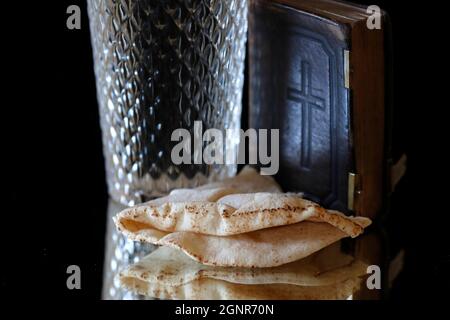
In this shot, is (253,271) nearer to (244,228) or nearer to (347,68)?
(244,228)

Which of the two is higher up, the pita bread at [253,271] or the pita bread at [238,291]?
the pita bread at [253,271]

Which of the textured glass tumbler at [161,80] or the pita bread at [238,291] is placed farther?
the textured glass tumbler at [161,80]

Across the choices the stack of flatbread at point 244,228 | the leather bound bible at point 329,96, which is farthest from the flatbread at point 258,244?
the leather bound bible at point 329,96

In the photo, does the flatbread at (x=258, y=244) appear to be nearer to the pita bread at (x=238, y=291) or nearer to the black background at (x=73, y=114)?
the pita bread at (x=238, y=291)

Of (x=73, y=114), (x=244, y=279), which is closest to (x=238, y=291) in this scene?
(x=244, y=279)

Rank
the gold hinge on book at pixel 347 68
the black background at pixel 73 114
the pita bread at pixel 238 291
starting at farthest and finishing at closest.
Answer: the black background at pixel 73 114, the gold hinge on book at pixel 347 68, the pita bread at pixel 238 291

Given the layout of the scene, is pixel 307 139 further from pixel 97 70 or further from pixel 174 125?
pixel 97 70
